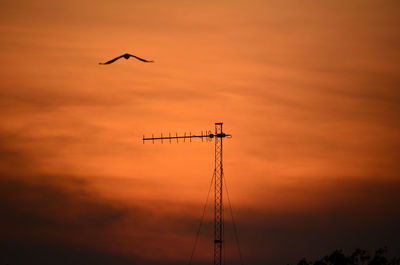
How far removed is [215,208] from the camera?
64.4 metres

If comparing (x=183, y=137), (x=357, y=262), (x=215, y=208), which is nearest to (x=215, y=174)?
(x=215, y=208)

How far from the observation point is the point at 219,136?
216 feet

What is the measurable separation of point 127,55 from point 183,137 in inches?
655

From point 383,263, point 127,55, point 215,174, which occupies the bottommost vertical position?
point 383,263

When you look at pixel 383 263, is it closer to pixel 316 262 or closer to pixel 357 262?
pixel 357 262

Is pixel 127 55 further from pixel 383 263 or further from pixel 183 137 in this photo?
pixel 383 263

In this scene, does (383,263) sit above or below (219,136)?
below

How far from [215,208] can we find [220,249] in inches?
121

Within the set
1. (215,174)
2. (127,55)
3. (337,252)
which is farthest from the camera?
(337,252)

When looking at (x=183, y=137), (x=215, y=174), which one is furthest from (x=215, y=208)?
(x=183, y=137)

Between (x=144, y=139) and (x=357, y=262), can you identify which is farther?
(x=144, y=139)

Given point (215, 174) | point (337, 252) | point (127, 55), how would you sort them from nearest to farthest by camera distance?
point (127, 55) < point (215, 174) < point (337, 252)

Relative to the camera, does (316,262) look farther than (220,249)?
Yes

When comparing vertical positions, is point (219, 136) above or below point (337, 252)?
above
